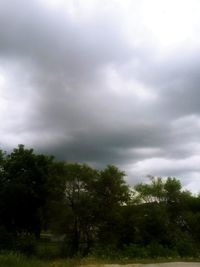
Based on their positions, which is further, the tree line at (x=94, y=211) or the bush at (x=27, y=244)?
the tree line at (x=94, y=211)

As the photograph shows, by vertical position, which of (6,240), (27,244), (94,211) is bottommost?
(27,244)

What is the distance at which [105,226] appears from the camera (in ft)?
139

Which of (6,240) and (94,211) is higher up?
(94,211)

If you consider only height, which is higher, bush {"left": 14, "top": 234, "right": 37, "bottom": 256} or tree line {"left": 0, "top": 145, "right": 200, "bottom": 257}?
tree line {"left": 0, "top": 145, "right": 200, "bottom": 257}

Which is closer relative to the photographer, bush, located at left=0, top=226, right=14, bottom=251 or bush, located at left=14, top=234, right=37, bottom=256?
bush, located at left=14, top=234, right=37, bottom=256

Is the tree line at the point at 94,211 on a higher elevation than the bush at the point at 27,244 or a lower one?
higher

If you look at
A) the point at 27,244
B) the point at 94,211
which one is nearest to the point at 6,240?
the point at 27,244

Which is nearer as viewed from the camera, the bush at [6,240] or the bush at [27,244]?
the bush at [27,244]

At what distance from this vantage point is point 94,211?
42.2 m

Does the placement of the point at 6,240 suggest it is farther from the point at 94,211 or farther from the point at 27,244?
the point at 94,211

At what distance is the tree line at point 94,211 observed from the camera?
4053 cm

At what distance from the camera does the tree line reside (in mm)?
40531

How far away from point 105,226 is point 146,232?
4.03 m

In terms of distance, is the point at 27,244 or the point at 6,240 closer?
the point at 27,244
